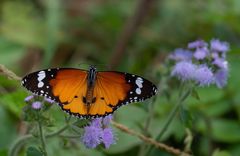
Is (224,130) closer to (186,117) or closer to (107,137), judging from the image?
(186,117)

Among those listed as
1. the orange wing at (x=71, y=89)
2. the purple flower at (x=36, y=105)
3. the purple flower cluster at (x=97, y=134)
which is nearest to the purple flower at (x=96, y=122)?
the purple flower cluster at (x=97, y=134)

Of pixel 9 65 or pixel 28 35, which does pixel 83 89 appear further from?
pixel 28 35

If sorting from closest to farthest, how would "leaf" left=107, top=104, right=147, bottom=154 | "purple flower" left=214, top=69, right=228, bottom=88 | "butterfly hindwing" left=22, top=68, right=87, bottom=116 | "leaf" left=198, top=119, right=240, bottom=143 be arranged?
"butterfly hindwing" left=22, top=68, right=87, bottom=116 → "purple flower" left=214, top=69, right=228, bottom=88 → "leaf" left=107, top=104, right=147, bottom=154 → "leaf" left=198, top=119, right=240, bottom=143

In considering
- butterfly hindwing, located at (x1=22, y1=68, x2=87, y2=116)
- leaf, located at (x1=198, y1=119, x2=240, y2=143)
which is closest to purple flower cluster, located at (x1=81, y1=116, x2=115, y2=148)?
butterfly hindwing, located at (x1=22, y1=68, x2=87, y2=116)

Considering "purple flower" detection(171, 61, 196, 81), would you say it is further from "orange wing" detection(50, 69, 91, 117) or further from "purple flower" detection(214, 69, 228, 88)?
"orange wing" detection(50, 69, 91, 117)

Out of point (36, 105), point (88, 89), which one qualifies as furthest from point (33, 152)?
point (88, 89)

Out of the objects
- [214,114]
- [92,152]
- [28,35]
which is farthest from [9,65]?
[214,114]
